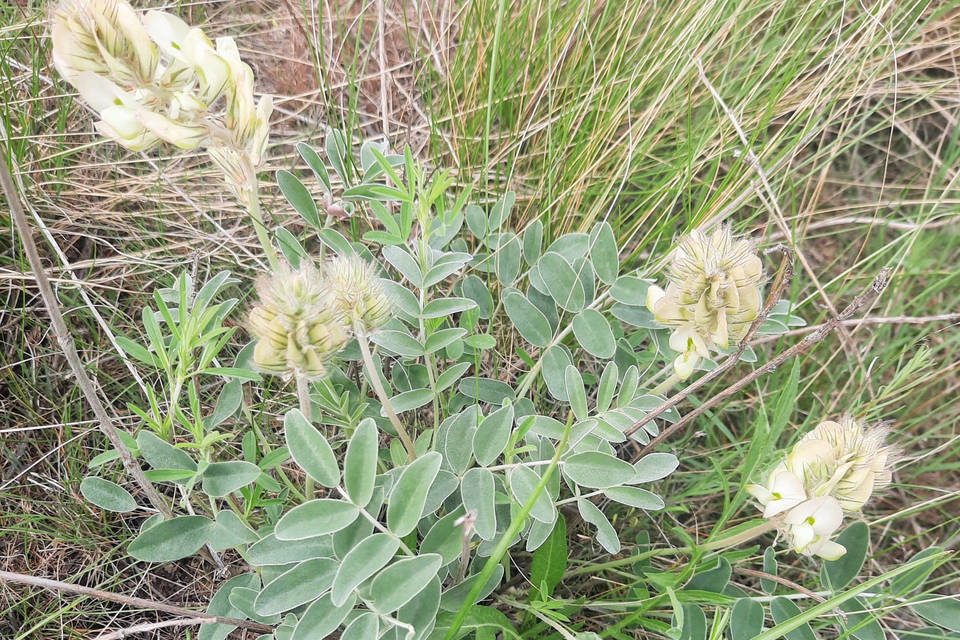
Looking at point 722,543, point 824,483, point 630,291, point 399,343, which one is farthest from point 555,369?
point 824,483

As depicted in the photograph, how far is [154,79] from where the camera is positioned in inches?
41.4

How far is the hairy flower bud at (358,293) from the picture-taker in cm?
111

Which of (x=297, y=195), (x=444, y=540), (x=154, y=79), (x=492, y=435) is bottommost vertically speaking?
(x=444, y=540)

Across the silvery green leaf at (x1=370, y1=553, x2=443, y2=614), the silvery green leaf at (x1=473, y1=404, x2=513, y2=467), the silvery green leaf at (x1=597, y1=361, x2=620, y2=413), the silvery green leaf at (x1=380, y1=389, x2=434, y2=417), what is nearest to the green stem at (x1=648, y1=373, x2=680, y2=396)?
the silvery green leaf at (x1=597, y1=361, x2=620, y2=413)

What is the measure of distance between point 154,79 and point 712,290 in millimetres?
829

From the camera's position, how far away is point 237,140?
1.10m

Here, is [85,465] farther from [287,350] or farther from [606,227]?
[606,227]

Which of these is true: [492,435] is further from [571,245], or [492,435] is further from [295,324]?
[571,245]

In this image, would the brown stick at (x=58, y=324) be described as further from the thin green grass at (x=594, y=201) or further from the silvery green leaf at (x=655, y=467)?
the silvery green leaf at (x=655, y=467)

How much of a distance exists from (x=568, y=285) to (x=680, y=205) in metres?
0.86

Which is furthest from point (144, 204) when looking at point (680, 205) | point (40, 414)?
point (680, 205)

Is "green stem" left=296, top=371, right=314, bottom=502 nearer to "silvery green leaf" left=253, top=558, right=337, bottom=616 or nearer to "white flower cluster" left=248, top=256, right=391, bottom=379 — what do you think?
"white flower cluster" left=248, top=256, right=391, bottom=379

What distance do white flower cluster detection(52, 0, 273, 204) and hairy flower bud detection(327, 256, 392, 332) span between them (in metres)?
0.20

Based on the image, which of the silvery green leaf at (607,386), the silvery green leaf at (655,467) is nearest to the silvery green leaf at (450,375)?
the silvery green leaf at (607,386)
